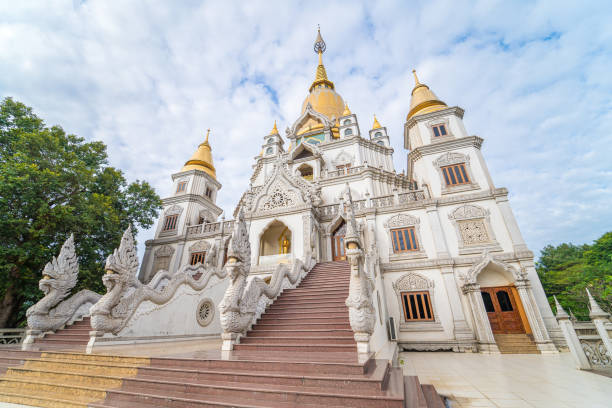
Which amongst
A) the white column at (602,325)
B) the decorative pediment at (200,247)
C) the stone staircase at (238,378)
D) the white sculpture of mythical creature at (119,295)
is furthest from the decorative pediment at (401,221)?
the decorative pediment at (200,247)

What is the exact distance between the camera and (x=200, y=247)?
1745 cm

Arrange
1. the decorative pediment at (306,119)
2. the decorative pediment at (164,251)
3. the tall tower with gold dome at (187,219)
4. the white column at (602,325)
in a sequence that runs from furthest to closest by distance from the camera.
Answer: the decorative pediment at (306,119)
the decorative pediment at (164,251)
the tall tower with gold dome at (187,219)
the white column at (602,325)

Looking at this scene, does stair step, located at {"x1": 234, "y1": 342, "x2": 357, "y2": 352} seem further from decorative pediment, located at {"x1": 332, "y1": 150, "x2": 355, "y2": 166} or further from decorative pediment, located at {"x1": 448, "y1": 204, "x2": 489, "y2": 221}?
decorative pediment, located at {"x1": 332, "y1": 150, "x2": 355, "y2": 166}

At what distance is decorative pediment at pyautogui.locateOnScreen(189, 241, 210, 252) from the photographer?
1731cm

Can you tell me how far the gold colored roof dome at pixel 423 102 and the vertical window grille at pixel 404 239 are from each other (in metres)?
8.52

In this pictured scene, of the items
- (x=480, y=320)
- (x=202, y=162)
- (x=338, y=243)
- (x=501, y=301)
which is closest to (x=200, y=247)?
(x=202, y=162)

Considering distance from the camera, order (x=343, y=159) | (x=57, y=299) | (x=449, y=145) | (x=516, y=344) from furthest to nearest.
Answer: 1. (x=343, y=159)
2. (x=449, y=145)
3. (x=516, y=344)
4. (x=57, y=299)

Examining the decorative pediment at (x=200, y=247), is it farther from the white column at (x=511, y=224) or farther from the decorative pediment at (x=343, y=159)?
the white column at (x=511, y=224)

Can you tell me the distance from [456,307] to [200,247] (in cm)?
1565

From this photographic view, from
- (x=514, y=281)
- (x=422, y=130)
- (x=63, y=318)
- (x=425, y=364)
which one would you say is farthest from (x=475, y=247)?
(x=63, y=318)

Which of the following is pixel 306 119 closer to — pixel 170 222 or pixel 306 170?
pixel 306 170

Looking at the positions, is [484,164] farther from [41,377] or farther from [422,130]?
[41,377]

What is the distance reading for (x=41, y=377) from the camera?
16.0 ft

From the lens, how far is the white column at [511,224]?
11.0 metres
